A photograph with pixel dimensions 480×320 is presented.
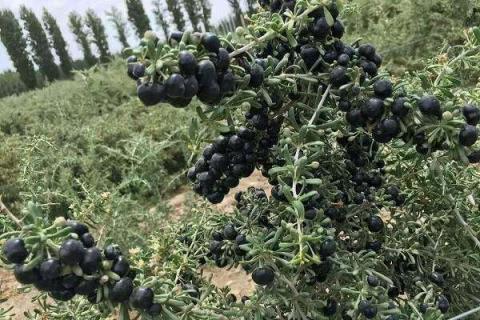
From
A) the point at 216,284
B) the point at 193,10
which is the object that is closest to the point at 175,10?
the point at 193,10

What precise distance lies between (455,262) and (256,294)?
602mm

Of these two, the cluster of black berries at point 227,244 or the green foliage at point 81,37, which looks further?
the green foliage at point 81,37

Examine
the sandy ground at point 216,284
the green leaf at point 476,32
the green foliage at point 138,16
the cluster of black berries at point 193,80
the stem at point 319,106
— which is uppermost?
the cluster of black berries at point 193,80

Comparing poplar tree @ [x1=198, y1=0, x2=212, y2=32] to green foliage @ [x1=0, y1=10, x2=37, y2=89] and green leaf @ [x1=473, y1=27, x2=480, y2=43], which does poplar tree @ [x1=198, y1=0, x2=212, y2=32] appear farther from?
green leaf @ [x1=473, y1=27, x2=480, y2=43]

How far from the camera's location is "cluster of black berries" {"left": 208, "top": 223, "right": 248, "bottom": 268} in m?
1.43

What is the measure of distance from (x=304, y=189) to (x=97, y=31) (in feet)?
95.1

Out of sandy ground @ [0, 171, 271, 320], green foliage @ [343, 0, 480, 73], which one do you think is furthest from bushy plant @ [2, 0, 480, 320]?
green foliage @ [343, 0, 480, 73]

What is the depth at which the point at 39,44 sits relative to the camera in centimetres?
2575

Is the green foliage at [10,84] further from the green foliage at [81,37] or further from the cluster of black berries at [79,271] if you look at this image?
the cluster of black berries at [79,271]

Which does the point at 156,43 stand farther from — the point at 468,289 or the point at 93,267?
the point at 468,289

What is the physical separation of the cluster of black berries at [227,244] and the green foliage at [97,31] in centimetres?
2784

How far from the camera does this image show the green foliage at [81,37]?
28.1 m

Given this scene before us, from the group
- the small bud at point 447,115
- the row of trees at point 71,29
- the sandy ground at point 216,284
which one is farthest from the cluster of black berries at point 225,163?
the row of trees at point 71,29

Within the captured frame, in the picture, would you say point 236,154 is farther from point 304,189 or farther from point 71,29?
point 71,29
